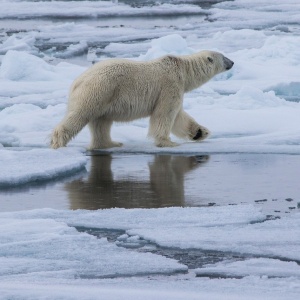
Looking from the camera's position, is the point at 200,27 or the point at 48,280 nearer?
the point at 48,280

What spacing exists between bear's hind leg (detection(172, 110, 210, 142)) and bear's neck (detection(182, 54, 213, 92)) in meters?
0.33

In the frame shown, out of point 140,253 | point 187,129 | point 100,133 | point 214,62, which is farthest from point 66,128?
point 140,253

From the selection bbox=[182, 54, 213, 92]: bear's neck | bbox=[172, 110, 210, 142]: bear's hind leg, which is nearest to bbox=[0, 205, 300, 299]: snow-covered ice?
bbox=[172, 110, 210, 142]: bear's hind leg

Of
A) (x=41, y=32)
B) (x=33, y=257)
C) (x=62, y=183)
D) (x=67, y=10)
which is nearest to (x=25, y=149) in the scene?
(x=62, y=183)

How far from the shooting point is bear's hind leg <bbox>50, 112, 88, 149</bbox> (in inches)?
318

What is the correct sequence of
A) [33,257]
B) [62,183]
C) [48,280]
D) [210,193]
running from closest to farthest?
[48,280], [33,257], [210,193], [62,183]

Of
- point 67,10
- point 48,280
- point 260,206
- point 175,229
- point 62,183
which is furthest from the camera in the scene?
point 67,10

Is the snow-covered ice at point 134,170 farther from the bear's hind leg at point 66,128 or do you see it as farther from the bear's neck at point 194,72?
the bear's neck at point 194,72

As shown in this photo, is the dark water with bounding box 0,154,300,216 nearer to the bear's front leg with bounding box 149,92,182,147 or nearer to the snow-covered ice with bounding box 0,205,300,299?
the snow-covered ice with bounding box 0,205,300,299

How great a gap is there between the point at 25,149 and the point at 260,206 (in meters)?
3.01

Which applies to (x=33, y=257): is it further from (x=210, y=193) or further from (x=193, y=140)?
(x=193, y=140)

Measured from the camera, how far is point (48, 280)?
4.41 meters

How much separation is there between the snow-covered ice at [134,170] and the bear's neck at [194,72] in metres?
0.58

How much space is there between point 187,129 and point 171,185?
2109 millimetres
